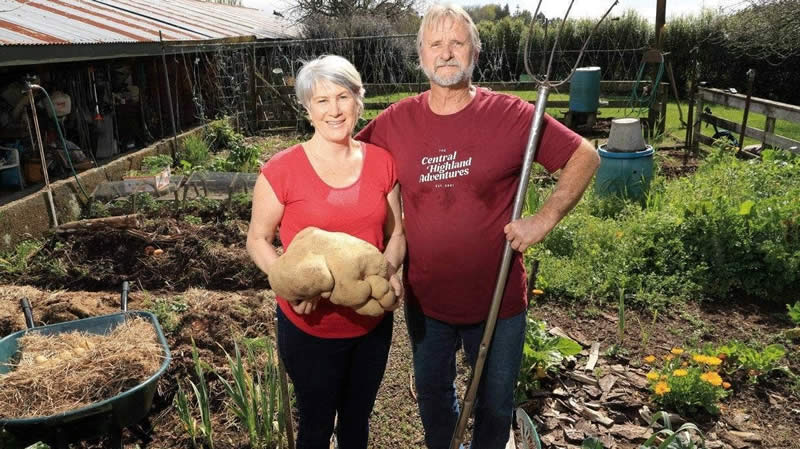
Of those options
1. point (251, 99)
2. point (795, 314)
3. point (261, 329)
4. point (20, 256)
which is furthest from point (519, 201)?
point (251, 99)

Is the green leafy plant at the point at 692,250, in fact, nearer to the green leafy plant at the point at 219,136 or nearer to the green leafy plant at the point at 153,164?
the green leafy plant at the point at 153,164

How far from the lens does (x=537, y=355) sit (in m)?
3.19

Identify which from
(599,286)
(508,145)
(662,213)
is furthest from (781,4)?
(508,145)

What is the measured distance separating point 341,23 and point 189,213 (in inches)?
658

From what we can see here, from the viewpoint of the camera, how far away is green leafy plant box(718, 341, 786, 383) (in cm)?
331

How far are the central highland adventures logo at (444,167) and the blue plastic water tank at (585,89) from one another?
977 cm

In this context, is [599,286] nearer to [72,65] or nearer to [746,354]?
[746,354]

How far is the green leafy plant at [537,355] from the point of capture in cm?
322

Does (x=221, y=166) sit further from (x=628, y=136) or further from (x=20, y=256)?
(x=628, y=136)

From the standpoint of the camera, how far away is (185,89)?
12.7 metres

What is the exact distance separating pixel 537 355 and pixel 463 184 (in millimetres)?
1464

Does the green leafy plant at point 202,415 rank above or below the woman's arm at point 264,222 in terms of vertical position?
below

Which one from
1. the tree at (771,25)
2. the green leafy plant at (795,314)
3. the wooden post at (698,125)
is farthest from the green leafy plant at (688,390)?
the tree at (771,25)

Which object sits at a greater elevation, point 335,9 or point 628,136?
point 335,9
